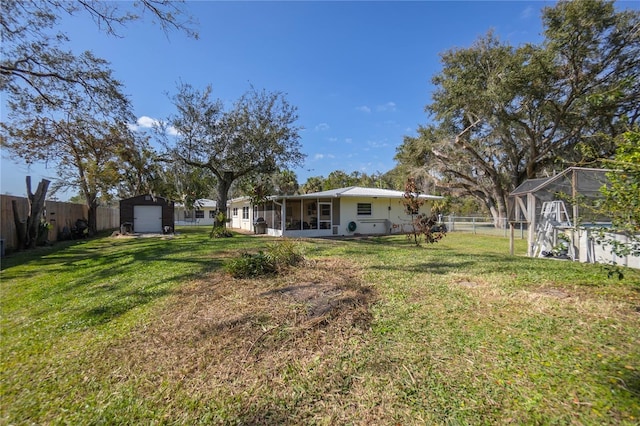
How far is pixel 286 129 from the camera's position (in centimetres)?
1430

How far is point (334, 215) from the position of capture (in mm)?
16375

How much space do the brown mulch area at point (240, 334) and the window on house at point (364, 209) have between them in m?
12.5

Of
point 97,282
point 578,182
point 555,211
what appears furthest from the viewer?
point 555,211

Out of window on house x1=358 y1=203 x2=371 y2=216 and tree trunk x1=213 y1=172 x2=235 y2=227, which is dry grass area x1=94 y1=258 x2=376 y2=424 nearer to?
tree trunk x1=213 y1=172 x2=235 y2=227

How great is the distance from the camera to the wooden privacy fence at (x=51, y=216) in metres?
9.80

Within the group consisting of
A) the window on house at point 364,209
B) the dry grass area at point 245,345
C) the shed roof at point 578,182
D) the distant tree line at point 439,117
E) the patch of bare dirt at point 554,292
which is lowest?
the dry grass area at point 245,345

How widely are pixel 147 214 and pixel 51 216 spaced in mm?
5809

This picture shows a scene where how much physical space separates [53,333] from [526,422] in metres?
4.87

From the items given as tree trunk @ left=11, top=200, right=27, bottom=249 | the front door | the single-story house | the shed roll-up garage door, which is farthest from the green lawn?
the shed roll-up garage door

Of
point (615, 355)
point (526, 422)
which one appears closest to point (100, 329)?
point (526, 422)

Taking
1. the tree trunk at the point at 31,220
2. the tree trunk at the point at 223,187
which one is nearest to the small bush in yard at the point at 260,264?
the tree trunk at the point at 223,187

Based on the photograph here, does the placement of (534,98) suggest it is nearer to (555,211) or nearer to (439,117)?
(439,117)

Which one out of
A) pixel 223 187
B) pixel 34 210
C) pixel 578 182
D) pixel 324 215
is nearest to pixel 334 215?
pixel 324 215

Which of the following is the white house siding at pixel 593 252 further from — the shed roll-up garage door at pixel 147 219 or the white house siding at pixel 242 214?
the shed roll-up garage door at pixel 147 219
